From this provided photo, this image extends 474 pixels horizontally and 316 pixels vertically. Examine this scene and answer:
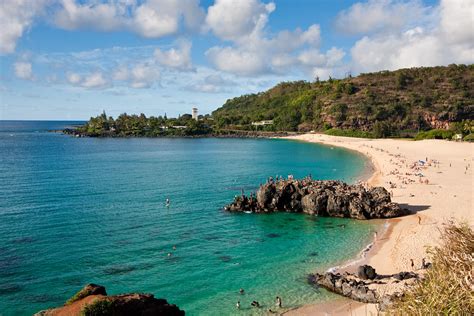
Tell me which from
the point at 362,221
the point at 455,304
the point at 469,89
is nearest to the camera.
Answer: the point at 455,304

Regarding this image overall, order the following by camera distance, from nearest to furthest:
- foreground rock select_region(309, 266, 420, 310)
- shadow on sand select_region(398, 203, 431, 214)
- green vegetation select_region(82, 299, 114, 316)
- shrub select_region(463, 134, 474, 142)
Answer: green vegetation select_region(82, 299, 114, 316), foreground rock select_region(309, 266, 420, 310), shadow on sand select_region(398, 203, 431, 214), shrub select_region(463, 134, 474, 142)

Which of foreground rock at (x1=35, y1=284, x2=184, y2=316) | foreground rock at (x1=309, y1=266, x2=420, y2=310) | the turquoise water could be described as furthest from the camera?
the turquoise water

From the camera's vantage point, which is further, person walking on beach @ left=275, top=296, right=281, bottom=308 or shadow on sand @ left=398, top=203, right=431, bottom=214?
shadow on sand @ left=398, top=203, right=431, bottom=214

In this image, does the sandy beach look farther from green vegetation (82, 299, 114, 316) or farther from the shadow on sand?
green vegetation (82, 299, 114, 316)

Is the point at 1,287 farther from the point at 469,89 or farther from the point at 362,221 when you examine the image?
the point at 469,89

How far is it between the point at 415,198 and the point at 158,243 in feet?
118

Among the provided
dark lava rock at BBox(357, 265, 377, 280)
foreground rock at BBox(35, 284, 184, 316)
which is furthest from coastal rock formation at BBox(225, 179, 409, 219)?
A: foreground rock at BBox(35, 284, 184, 316)

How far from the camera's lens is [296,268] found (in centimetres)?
3397

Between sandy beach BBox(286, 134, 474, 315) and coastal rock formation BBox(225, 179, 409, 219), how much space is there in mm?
3002

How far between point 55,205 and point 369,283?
42375 millimetres

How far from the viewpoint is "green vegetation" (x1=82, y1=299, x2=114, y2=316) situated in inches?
692

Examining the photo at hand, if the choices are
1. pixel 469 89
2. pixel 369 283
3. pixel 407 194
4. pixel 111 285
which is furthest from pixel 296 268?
pixel 469 89

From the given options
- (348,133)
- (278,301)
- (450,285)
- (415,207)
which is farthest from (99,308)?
(348,133)

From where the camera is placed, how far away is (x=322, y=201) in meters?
50.5
